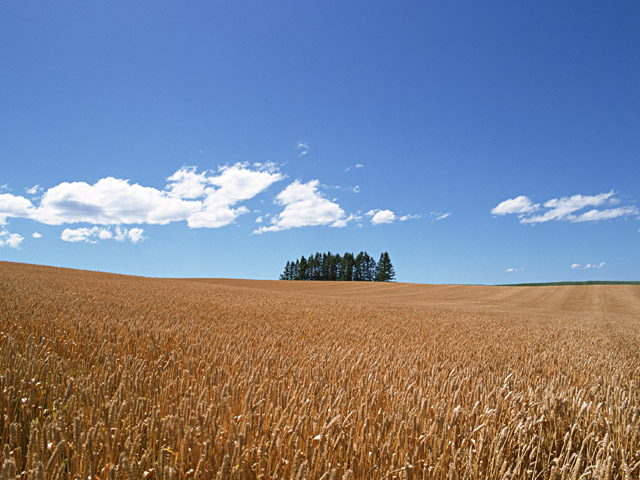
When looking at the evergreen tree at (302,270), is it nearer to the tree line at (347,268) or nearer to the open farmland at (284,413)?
the tree line at (347,268)

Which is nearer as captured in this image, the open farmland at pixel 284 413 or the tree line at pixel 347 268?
the open farmland at pixel 284 413

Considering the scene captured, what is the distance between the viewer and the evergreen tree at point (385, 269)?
88.1 meters

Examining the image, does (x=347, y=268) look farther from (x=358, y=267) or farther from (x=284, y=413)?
(x=284, y=413)

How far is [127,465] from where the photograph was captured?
1261 millimetres

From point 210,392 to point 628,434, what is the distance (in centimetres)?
320

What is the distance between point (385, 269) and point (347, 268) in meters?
9.97

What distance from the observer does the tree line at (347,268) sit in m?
88.7

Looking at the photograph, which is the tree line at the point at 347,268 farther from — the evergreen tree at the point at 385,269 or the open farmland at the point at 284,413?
the open farmland at the point at 284,413

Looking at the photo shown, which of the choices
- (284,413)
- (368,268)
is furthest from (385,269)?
(284,413)

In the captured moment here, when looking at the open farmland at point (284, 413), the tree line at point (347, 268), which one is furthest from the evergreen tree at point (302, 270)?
the open farmland at point (284, 413)

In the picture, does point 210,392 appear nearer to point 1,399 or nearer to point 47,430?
point 47,430

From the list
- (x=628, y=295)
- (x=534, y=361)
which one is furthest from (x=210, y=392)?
(x=628, y=295)

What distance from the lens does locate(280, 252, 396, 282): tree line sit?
291ft

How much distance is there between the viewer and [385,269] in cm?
8875
